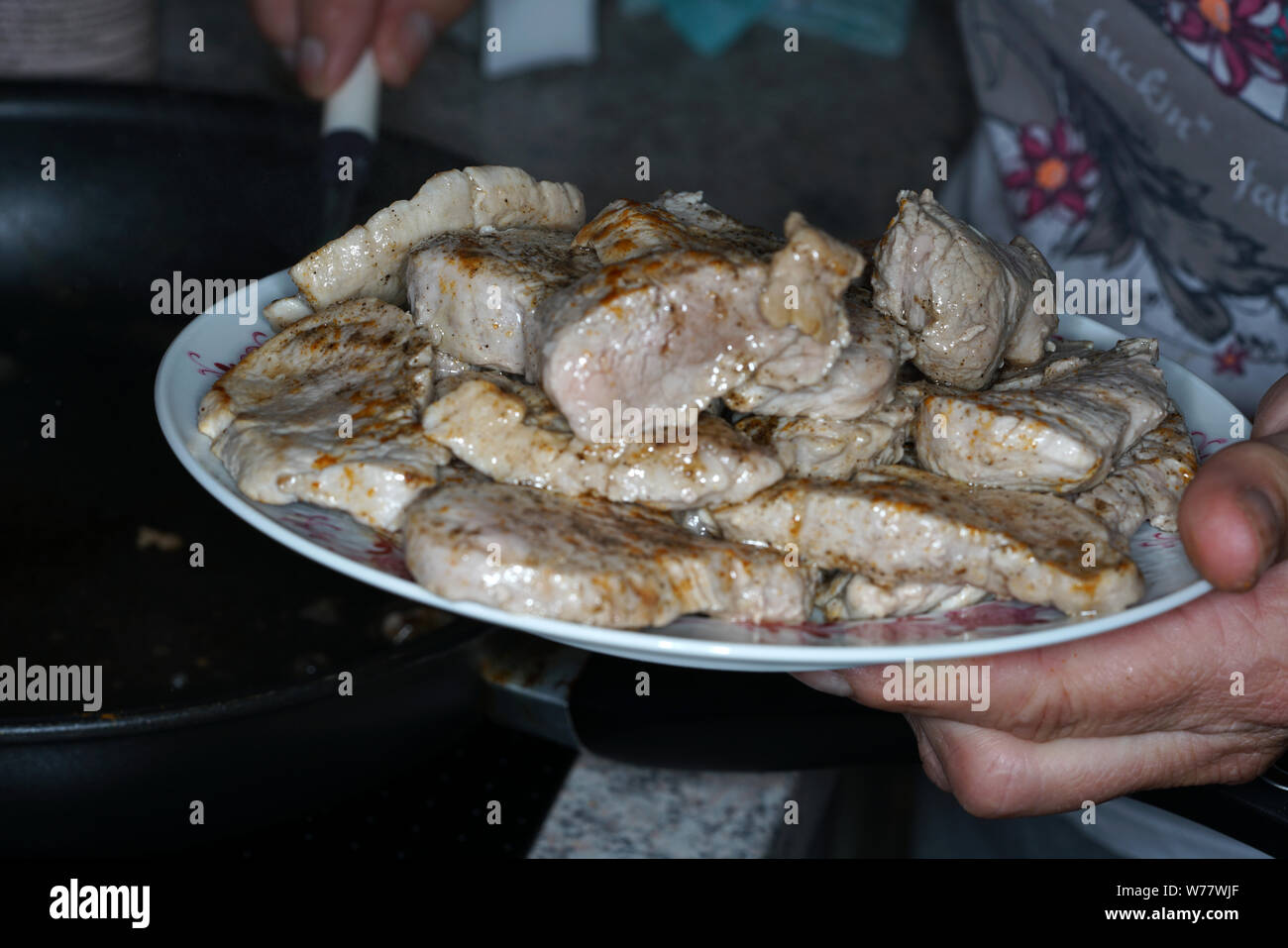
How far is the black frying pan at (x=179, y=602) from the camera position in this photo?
4.38ft

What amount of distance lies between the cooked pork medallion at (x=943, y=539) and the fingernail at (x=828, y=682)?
24 cm

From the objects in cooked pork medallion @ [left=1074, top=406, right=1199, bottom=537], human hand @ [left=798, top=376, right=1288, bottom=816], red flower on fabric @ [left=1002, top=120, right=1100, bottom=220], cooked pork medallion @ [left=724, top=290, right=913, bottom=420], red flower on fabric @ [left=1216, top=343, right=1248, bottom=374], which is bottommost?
human hand @ [left=798, top=376, right=1288, bottom=816]

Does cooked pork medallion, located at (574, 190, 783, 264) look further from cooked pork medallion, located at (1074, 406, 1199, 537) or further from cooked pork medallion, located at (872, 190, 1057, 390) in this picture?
cooked pork medallion, located at (1074, 406, 1199, 537)

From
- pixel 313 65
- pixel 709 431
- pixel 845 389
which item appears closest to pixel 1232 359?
pixel 845 389

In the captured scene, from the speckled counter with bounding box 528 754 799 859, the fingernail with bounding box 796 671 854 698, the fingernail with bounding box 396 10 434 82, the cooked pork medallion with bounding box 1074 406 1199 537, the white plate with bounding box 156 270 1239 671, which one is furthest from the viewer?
the fingernail with bounding box 396 10 434 82

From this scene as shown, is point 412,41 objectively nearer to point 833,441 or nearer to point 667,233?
point 667,233

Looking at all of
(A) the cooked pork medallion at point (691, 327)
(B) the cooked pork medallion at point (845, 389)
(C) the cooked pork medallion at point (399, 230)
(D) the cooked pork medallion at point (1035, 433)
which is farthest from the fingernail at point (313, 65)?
(D) the cooked pork medallion at point (1035, 433)

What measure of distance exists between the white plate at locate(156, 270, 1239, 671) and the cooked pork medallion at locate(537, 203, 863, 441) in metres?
0.24

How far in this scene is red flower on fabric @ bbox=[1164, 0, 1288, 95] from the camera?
6.70 ft

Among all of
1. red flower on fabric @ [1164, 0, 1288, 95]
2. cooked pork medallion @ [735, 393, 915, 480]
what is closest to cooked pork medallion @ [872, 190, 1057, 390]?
cooked pork medallion @ [735, 393, 915, 480]

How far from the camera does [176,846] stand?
4.69 feet
